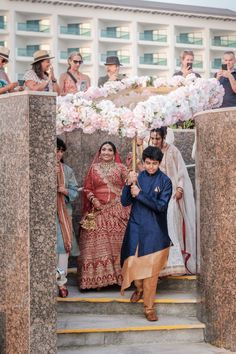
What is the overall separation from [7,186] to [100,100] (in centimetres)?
256

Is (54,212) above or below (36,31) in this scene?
below

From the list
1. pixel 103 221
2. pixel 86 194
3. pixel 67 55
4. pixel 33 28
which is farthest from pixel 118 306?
pixel 67 55

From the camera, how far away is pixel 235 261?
7.78m

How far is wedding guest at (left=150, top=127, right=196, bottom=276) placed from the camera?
9.66 meters

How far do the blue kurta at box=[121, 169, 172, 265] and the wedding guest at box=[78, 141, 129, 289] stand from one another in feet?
2.03

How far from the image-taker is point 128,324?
8.16 meters

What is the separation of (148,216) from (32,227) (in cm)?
182

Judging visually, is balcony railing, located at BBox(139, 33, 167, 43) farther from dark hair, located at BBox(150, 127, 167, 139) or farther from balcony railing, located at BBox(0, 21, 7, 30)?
dark hair, located at BBox(150, 127, 167, 139)

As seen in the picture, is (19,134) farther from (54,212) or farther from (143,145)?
(143,145)

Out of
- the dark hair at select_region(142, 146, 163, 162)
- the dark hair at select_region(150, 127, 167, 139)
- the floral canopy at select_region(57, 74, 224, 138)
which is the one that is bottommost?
the dark hair at select_region(142, 146, 163, 162)

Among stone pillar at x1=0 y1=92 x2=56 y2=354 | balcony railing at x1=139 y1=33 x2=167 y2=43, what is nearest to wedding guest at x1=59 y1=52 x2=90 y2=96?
stone pillar at x1=0 y1=92 x2=56 y2=354

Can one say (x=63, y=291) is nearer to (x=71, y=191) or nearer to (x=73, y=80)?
(x=71, y=191)

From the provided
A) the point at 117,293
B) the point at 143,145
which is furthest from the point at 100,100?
the point at 117,293

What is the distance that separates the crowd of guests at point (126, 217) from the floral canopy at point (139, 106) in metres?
0.30
